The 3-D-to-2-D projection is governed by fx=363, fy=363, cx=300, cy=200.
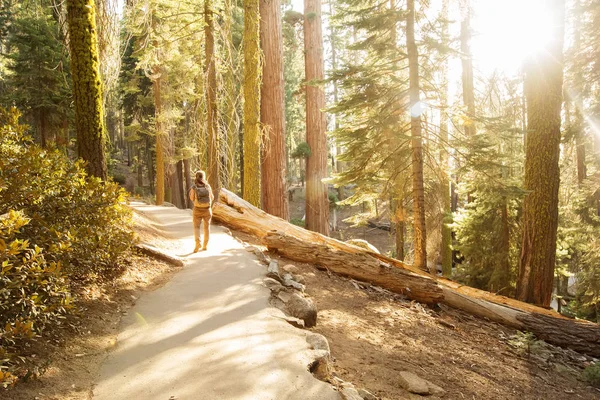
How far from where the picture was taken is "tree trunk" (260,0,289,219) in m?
11.7

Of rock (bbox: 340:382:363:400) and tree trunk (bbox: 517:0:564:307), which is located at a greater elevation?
tree trunk (bbox: 517:0:564:307)

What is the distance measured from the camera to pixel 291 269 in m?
7.27

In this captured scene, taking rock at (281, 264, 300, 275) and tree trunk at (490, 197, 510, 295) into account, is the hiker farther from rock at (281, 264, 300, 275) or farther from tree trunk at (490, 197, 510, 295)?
tree trunk at (490, 197, 510, 295)

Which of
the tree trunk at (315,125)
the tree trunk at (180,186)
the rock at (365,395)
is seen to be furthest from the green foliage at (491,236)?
the tree trunk at (180,186)

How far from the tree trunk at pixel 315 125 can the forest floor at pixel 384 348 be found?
260 inches

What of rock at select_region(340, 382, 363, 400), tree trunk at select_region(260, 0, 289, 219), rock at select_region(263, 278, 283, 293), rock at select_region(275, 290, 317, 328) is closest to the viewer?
rock at select_region(340, 382, 363, 400)

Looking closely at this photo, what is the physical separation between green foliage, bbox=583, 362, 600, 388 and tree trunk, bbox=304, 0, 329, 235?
9.31 metres

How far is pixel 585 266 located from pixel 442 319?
10.7m

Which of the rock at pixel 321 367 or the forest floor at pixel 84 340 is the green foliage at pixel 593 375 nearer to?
the rock at pixel 321 367

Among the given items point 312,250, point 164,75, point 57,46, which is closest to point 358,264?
point 312,250

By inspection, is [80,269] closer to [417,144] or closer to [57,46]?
Answer: [417,144]

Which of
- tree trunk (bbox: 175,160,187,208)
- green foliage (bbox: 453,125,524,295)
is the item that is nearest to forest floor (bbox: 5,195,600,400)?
green foliage (bbox: 453,125,524,295)

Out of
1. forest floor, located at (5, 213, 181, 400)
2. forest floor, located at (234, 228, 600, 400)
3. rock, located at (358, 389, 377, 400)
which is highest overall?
forest floor, located at (5, 213, 181, 400)

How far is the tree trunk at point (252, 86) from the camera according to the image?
10.5 metres
